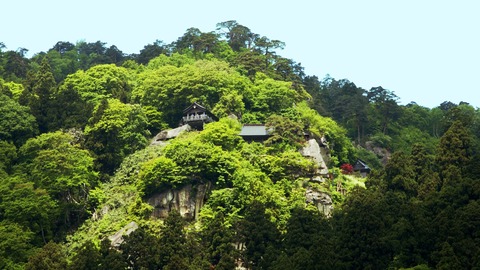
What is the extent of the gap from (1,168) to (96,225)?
26.3 feet

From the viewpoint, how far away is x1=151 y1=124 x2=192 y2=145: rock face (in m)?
58.2

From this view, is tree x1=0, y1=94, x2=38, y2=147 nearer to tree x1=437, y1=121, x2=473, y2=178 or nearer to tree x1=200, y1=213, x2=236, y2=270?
tree x1=200, y1=213, x2=236, y2=270

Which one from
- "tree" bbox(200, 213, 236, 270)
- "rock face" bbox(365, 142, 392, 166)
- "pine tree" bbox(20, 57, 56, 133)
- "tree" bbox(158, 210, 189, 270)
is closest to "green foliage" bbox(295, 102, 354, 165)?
"rock face" bbox(365, 142, 392, 166)

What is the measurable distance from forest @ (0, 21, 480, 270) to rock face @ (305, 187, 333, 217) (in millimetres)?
472

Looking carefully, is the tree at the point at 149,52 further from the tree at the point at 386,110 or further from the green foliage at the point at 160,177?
the green foliage at the point at 160,177

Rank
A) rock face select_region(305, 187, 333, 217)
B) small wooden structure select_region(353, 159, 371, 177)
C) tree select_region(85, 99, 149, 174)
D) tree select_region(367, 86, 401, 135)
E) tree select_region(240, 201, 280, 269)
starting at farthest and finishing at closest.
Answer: tree select_region(367, 86, 401, 135)
small wooden structure select_region(353, 159, 371, 177)
tree select_region(85, 99, 149, 174)
rock face select_region(305, 187, 333, 217)
tree select_region(240, 201, 280, 269)

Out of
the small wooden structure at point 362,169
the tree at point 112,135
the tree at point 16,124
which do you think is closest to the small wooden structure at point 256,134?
the tree at point 112,135

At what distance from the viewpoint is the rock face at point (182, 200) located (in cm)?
4925

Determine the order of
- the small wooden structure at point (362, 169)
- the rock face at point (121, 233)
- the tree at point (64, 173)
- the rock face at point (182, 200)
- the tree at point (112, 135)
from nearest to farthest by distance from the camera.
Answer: the rock face at point (121, 233) → the rock face at point (182, 200) → the tree at point (64, 173) → the tree at point (112, 135) → the small wooden structure at point (362, 169)

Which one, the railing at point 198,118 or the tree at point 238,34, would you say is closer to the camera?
the railing at point 198,118

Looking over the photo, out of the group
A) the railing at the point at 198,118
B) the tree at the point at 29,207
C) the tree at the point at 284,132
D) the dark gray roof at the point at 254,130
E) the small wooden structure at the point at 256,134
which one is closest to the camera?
the tree at the point at 29,207

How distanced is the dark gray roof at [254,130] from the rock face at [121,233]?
14.1 m

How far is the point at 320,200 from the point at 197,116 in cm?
1295

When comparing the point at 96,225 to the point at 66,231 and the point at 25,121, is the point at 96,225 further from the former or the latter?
the point at 25,121
